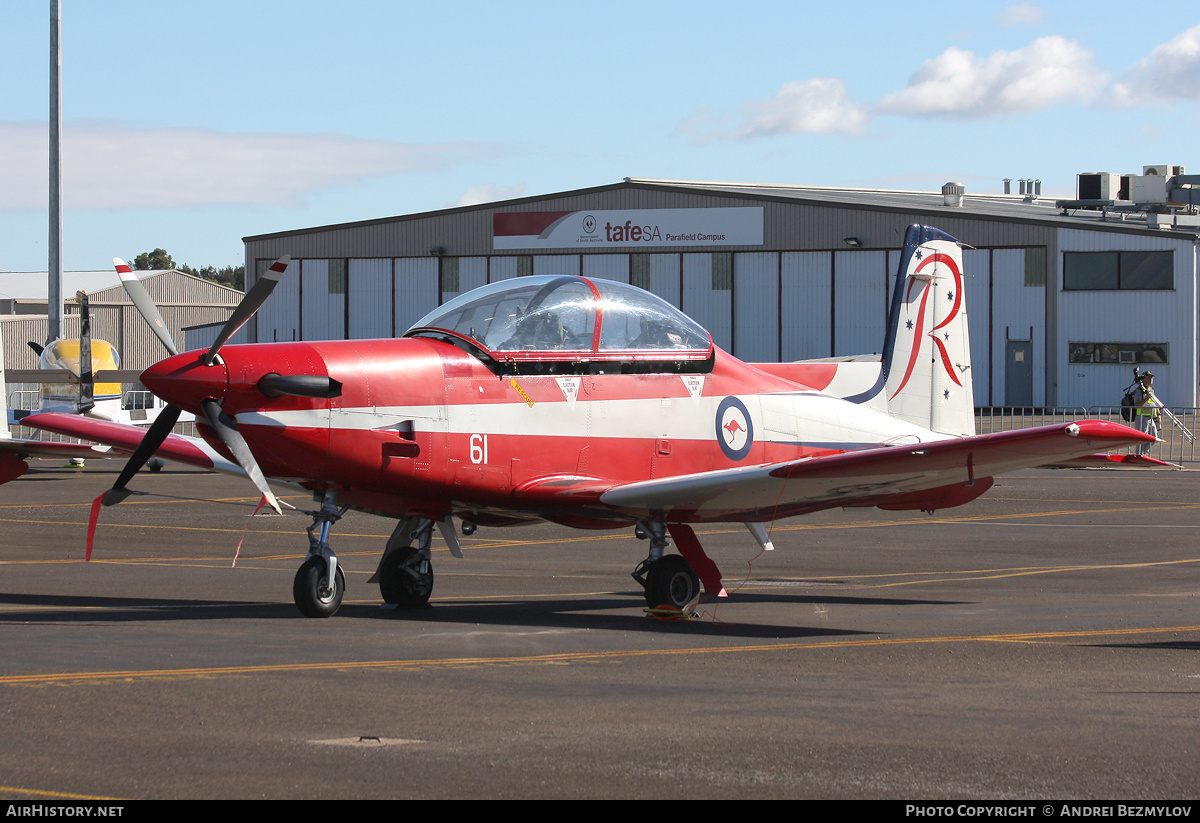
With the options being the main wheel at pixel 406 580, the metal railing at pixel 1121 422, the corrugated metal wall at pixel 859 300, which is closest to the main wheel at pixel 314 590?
the main wheel at pixel 406 580

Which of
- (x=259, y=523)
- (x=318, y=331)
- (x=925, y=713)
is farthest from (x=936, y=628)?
(x=318, y=331)

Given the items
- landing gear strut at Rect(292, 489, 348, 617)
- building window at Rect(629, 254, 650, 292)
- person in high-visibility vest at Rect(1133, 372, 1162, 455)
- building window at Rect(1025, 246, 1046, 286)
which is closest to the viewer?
landing gear strut at Rect(292, 489, 348, 617)

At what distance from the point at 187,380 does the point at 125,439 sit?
11.0 ft

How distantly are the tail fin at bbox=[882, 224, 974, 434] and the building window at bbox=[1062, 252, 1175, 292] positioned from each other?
4011 centimetres

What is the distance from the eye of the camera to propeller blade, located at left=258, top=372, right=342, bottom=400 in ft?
32.1

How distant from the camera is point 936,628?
34.3ft

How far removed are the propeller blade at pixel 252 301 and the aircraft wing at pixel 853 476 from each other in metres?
3.12

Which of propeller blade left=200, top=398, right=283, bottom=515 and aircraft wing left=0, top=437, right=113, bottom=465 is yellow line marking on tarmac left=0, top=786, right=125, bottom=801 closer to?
propeller blade left=200, top=398, right=283, bottom=515

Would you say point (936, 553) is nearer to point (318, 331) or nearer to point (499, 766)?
point (499, 766)

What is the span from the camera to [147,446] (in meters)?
10.5

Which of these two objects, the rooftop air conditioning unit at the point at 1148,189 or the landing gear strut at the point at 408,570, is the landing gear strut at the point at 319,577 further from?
the rooftop air conditioning unit at the point at 1148,189

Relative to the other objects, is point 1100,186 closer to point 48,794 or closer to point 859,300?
point 859,300

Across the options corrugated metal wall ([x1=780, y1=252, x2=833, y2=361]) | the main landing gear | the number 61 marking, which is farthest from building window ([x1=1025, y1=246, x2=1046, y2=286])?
the number 61 marking

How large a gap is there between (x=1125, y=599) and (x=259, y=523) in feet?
41.1
